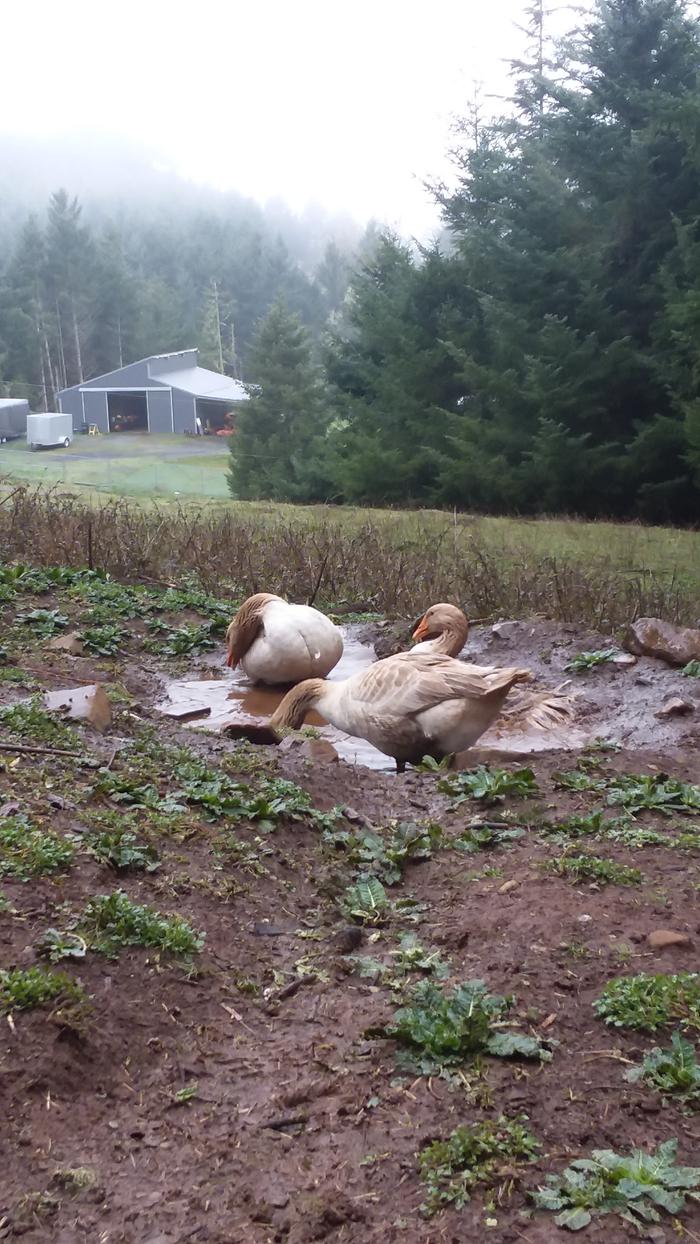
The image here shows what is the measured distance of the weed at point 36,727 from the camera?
4.35 m

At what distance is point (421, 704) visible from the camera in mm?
5043

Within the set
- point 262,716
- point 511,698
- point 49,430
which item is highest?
point 49,430

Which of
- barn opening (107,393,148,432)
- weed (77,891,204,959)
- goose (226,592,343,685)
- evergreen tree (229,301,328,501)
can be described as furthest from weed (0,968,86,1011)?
evergreen tree (229,301,328,501)

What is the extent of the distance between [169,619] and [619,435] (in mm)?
12181

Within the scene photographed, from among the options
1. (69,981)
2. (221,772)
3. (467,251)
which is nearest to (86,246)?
(467,251)

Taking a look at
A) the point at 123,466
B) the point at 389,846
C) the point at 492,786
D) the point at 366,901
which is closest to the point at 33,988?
the point at 366,901

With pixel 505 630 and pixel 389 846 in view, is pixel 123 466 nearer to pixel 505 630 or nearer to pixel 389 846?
pixel 505 630

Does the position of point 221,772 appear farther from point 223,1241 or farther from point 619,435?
point 619,435

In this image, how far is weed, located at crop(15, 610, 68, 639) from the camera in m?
7.48

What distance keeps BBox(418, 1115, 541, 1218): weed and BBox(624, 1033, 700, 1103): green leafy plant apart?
0.34 meters

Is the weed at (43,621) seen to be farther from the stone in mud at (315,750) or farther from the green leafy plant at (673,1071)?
the green leafy plant at (673,1071)

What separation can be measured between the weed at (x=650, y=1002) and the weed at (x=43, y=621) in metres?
5.63

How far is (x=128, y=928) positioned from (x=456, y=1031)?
3.22ft

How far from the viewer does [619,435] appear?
18484mm
